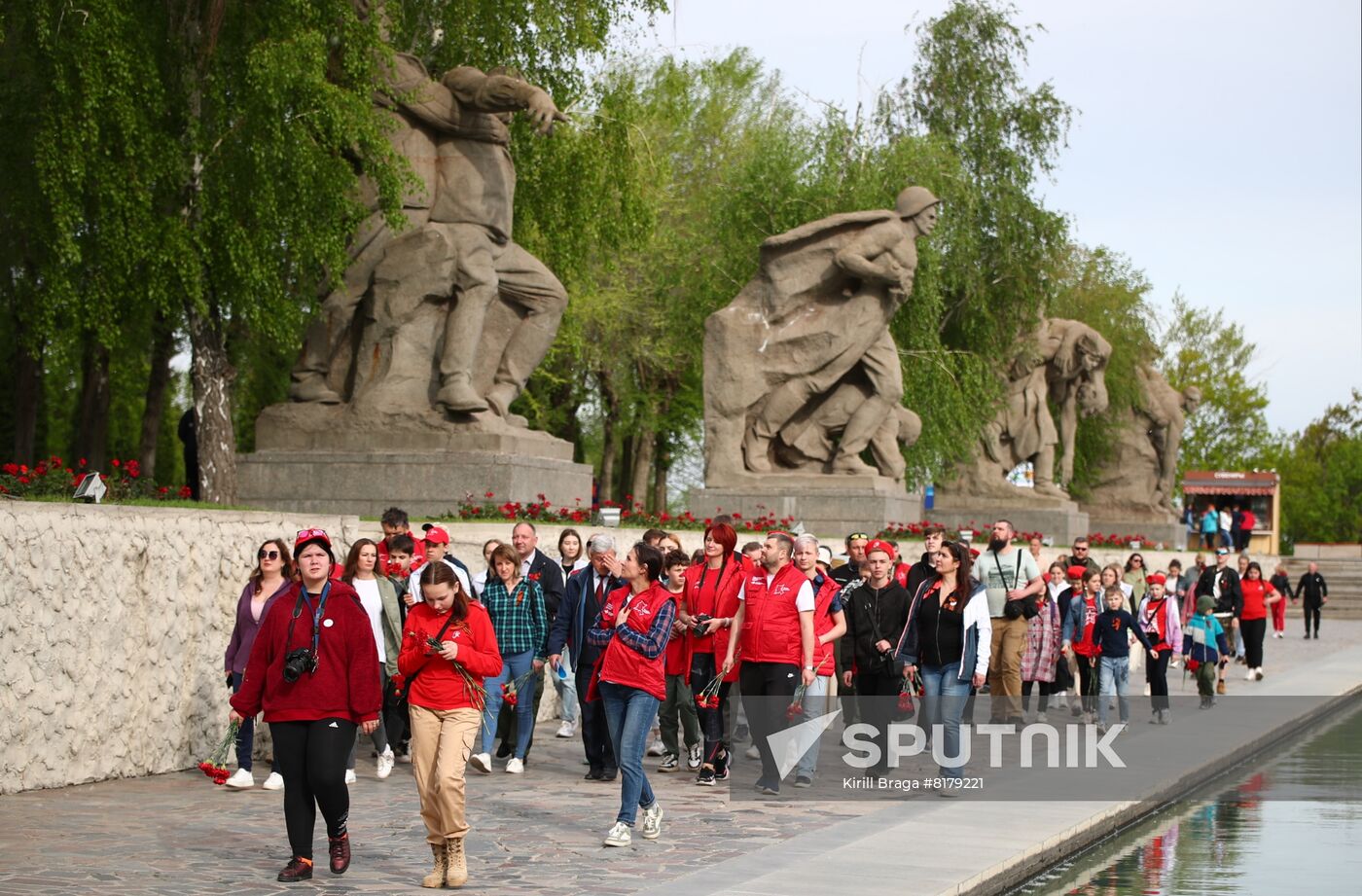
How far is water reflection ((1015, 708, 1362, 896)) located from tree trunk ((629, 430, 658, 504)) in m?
33.3

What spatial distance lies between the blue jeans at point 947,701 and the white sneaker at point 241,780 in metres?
4.43

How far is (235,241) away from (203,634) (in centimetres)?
560

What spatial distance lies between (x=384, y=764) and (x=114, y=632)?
1984 millimetres

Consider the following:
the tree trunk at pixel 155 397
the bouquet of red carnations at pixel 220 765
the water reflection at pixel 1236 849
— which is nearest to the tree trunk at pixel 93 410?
the tree trunk at pixel 155 397

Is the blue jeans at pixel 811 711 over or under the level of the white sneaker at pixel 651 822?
over

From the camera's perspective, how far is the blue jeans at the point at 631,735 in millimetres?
9422

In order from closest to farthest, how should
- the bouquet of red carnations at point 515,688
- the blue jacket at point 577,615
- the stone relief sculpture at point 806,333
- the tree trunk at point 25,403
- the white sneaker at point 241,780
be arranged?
the white sneaker at point 241,780
the bouquet of red carnations at point 515,688
the blue jacket at point 577,615
the stone relief sculpture at point 806,333
the tree trunk at point 25,403

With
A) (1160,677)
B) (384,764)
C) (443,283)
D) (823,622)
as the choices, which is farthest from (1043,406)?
(384,764)

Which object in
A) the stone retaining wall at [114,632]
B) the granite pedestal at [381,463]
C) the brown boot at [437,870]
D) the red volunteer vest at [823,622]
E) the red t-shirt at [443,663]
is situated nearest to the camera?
the brown boot at [437,870]

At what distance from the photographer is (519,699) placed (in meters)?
12.5

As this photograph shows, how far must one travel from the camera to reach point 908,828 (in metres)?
10.0

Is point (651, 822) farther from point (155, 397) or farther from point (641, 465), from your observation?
point (641, 465)

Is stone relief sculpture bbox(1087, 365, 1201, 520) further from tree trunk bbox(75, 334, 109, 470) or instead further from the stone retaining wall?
the stone retaining wall

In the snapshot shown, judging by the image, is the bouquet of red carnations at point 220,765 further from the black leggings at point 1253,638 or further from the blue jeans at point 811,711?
the black leggings at point 1253,638
